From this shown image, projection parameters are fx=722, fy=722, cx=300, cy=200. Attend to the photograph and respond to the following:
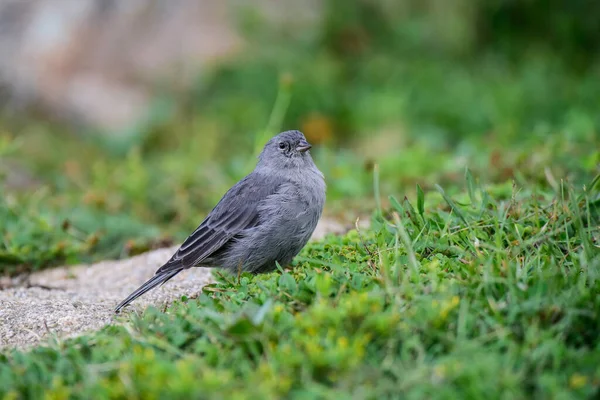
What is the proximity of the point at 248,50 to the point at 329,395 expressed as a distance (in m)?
7.67

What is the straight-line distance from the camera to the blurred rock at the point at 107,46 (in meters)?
9.80

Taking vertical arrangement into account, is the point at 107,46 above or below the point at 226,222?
above

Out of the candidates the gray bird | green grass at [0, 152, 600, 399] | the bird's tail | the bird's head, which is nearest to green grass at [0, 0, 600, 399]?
green grass at [0, 152, 600, 399]

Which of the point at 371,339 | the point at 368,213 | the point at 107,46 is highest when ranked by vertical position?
the point at 107,46

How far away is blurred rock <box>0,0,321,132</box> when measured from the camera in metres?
9.80

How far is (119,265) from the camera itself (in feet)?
17.1

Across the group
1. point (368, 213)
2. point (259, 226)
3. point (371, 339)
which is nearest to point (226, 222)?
point (259, 226)

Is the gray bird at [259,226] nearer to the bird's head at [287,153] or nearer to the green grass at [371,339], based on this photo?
the bird's head at [287,153]

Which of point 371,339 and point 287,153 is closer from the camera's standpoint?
point 371,339

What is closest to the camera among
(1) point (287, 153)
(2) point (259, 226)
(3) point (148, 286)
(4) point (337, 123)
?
(3) point (148, 286)

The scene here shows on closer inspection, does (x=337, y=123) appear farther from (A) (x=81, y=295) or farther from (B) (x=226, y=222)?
(A) (x=81, y=295)

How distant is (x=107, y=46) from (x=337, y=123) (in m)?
3.65

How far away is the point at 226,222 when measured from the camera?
4.55m

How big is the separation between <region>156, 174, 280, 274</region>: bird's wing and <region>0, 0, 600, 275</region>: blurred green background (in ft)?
3.67
